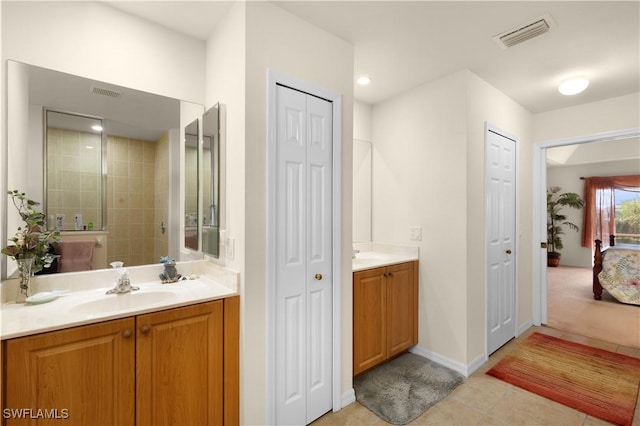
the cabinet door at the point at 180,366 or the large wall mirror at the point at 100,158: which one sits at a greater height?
the large wall mirror at the point at 100,158

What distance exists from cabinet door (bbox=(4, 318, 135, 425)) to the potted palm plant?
27.8 ft

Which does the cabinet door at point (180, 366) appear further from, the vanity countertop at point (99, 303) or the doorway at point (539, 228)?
the doorway at point (539, 228)

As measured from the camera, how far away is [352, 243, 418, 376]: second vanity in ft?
7.70

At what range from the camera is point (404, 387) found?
2.33m

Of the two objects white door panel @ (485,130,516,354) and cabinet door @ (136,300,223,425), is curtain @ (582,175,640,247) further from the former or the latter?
cabinet door @ (136,300,223,425)

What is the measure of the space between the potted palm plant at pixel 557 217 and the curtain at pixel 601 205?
203 mm

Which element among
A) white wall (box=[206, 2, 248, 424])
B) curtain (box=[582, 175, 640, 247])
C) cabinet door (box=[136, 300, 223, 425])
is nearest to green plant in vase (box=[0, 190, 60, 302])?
cabinet door (box=[136, 300, 223, 425])

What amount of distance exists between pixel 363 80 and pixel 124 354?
2.63 metres

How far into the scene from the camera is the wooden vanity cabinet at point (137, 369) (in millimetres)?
1217

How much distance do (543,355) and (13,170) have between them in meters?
4.16

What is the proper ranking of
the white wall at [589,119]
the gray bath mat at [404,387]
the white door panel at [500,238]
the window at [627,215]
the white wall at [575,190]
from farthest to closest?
the white wall at [575,190], the window at [627,215], the white wall at [589,119], the white door panel at [500,238], the gray bath mat at [404,387]

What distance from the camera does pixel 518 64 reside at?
98.7 inches

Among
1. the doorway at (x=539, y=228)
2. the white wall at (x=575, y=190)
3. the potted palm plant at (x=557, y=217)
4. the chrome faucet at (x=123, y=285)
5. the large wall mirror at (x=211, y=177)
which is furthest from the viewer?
the potted palm plant at (x=557, y=217)

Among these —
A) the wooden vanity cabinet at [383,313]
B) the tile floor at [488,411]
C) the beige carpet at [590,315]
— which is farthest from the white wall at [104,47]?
the beige carpet at [590,315]
